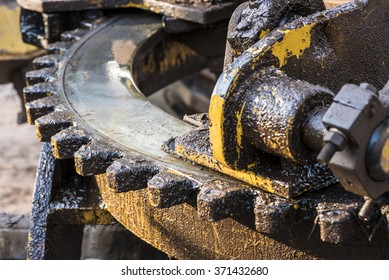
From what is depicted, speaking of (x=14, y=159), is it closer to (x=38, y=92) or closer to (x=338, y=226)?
(x=38, y=92)

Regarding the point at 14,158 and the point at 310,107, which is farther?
the point at 14,158

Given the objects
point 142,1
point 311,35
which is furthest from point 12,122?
point 311,35

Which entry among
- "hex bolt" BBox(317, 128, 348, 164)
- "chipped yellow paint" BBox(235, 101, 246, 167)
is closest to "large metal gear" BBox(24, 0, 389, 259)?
"chipped yellow paint" BBox(235, 101, 246, 167)

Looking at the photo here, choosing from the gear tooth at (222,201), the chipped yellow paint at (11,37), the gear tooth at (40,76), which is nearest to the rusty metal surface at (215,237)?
the gear tooth at (222,201)

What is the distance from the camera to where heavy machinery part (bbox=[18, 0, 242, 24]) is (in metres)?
3.30

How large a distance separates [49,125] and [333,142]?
1203mm

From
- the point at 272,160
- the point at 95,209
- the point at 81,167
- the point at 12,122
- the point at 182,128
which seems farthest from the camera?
the point at 12,122

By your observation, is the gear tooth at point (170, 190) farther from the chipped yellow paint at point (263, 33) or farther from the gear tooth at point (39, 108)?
the gear tooth at point (39, 108)

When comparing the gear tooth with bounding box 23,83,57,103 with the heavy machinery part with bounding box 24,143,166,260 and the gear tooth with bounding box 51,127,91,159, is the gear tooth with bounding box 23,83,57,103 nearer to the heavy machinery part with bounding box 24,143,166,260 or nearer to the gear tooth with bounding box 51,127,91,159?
the heavy machinery part with bounding box 24,143,166,260

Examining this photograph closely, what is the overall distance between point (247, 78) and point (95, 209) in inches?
39.2

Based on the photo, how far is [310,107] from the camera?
183 cm

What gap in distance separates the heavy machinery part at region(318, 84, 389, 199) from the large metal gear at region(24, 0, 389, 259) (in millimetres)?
191

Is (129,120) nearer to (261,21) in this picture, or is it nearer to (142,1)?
(261,21)

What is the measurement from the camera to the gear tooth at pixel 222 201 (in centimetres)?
193
